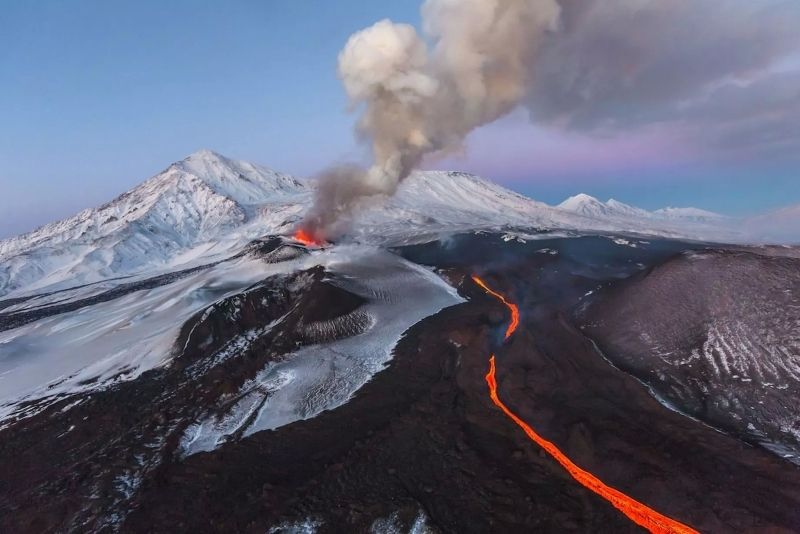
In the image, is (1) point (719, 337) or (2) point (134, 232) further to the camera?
(2) point (134, 232)

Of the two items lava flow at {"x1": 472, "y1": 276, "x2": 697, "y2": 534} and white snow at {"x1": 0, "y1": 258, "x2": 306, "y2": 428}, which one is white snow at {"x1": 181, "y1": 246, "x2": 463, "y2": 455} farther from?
lava flow at {"x1": 472, "y1": 276, "x2": 697, "y2": 534}

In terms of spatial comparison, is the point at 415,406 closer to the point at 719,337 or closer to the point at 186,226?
the point at 719,337

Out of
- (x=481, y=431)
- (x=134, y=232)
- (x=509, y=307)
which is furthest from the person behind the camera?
(x=134, y=232)

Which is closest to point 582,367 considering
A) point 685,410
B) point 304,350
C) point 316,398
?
point 685,410

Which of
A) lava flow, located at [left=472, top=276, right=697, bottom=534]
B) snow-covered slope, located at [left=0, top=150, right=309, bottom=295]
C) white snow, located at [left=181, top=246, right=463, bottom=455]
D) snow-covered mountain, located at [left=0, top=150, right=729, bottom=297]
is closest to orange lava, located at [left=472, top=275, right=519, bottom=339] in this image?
white snow, located at [left=181, top=246, right=463, bottom=455]

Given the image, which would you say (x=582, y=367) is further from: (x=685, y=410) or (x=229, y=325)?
(x=229, y=325)

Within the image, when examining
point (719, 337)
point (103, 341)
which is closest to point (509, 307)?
point (719, 337)

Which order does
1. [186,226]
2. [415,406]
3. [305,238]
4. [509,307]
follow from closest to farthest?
[415,406] → [509,307] → [305,238] → [186,226]

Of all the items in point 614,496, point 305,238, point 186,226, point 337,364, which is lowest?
point 614,496
